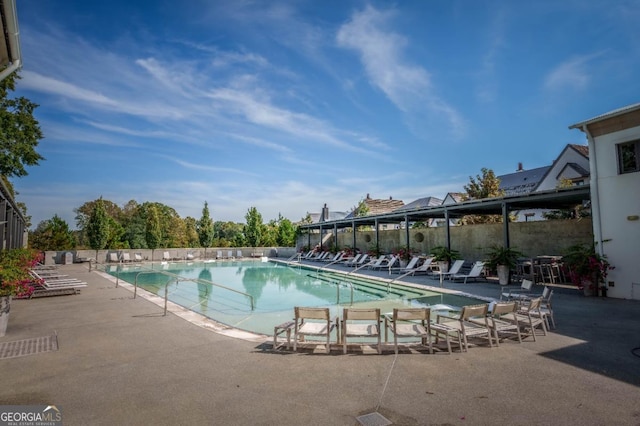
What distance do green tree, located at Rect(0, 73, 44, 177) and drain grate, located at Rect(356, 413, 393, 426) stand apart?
76.9 ft

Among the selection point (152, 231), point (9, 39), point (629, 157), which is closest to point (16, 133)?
point (152, 231)

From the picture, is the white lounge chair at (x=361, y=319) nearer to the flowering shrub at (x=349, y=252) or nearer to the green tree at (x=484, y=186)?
the flowering shrub at (x=349, y=252)

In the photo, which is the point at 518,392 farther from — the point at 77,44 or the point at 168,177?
the point at 168,177

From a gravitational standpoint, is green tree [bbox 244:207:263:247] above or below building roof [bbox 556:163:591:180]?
below

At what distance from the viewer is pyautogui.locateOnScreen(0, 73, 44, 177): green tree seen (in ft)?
62.0

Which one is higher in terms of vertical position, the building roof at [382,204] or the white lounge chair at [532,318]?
the building roof at [382,204]

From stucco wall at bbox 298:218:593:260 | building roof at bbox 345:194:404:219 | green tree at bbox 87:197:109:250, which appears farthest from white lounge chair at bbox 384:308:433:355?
building roof at bbox 345:194:404:219

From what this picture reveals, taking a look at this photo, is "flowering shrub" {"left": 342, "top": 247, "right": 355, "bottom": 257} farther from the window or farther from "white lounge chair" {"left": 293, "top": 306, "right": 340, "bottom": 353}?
"white lounge chair" {"left": 293, "top": 306, "right": 340, "bottom": 353}

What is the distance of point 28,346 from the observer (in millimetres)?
5023

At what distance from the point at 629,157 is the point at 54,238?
99.3ft

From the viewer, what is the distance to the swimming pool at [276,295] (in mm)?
7999

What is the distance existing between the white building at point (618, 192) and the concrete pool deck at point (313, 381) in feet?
13.4

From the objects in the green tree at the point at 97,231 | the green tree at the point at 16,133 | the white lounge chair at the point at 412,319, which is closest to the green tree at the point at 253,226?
the green tree at the point at 97,231

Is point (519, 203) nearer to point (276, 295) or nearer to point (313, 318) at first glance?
point (276, 295)
